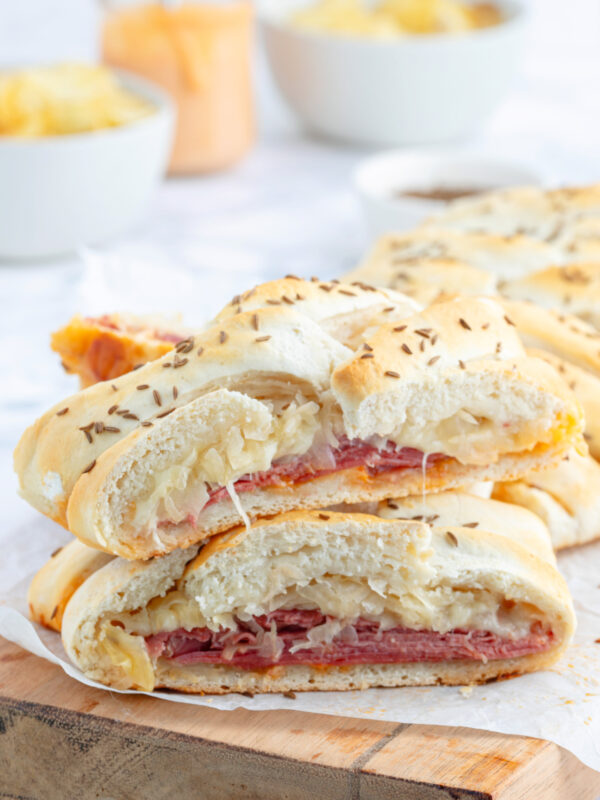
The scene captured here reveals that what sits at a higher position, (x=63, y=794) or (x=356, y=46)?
(x=356, y=46)

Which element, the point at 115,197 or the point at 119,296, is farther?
the point at 115,197

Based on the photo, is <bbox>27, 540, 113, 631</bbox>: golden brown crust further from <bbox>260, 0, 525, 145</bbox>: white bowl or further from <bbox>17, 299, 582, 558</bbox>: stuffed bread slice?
<bbox>260, 0, 525, 145</bbox>: white bowl

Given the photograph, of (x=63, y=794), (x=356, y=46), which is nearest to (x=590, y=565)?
(x=63, y=794)

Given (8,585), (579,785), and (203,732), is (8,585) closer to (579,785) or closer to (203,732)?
(203,732)

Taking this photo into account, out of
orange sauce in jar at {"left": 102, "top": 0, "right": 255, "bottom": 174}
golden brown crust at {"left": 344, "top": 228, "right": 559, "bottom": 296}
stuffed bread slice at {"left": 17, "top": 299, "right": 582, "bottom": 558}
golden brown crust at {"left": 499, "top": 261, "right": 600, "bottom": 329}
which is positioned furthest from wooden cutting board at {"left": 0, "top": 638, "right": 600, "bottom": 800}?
orange sauce in jar at {"left": 102, "top": 0, "right": 255, "bottom": 174}

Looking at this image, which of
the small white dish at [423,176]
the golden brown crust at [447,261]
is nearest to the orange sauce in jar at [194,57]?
the small white dish at [423,176]

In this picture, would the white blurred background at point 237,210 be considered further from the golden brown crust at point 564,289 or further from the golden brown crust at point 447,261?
the golden brown crust at point 564,289
